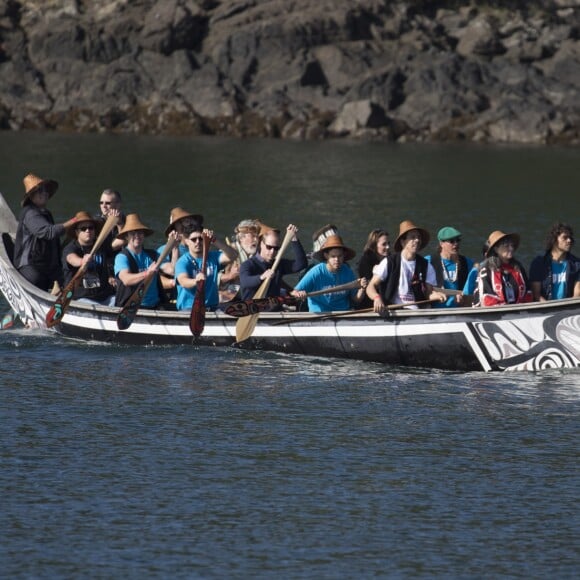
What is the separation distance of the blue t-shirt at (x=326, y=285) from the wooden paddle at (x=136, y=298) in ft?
5.16

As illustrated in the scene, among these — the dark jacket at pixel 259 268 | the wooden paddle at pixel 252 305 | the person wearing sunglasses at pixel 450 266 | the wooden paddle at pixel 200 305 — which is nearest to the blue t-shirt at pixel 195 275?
the wooden paddle at pixel 200 305

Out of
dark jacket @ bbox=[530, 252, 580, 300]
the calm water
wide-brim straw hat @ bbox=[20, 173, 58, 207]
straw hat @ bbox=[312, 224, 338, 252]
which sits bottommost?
the calm water

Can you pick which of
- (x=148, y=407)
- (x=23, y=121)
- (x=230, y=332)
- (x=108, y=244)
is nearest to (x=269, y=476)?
(x=148, y=407)

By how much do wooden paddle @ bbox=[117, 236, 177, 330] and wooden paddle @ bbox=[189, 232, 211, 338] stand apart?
17.4 inches

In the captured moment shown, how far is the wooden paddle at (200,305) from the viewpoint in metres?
16.7

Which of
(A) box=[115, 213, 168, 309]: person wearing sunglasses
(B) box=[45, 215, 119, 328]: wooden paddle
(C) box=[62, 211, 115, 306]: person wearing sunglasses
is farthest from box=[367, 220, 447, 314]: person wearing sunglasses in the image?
(C) box=[62, 211, 115, 306]: person wearing sunglasses

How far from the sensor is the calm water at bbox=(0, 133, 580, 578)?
35.7 ft

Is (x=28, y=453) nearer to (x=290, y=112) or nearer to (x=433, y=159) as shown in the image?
(x=433, y=159)

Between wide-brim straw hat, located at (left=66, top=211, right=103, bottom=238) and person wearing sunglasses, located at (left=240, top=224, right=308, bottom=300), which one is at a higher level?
wide-brim straw hat, located at (left=66, top=211, right=103, bottom=238)

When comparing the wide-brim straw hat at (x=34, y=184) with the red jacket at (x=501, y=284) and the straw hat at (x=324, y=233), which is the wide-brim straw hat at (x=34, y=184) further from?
the red jacket at (x=501, y=284)

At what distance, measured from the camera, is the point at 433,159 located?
1932 inches

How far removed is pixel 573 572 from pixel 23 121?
5228cm

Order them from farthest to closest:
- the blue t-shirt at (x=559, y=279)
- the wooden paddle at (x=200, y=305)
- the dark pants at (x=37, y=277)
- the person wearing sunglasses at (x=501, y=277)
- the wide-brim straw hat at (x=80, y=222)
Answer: the dark pants at (x=37, y=277), the wide-brim straw hat at (x=80, y=222), the wooden paddle at (x=200, y=305), the blue t-shirt at (x=559, y=279), the person wearing sunglasses at (x=501, y=277)

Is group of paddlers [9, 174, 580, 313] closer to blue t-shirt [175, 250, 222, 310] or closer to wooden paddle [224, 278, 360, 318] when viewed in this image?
blue t-shirt [175, 250, 222, 310]
